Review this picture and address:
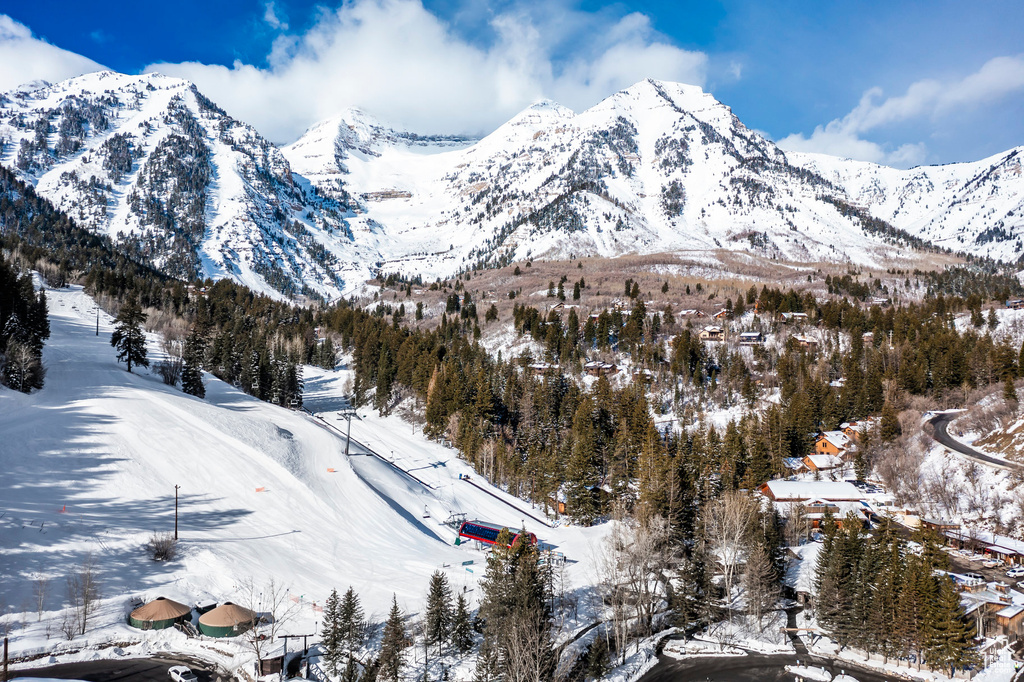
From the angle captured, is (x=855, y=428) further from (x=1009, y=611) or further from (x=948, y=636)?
(x=948, y=636)

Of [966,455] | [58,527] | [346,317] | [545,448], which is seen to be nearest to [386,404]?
[545,448]

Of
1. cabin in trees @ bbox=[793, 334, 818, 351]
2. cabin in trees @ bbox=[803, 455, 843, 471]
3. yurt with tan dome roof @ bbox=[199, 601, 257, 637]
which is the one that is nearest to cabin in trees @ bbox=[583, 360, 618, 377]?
cabin in trees @ bbox=[793, 334, 818, 351]

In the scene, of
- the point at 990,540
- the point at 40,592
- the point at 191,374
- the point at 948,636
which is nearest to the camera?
the point at 40,592

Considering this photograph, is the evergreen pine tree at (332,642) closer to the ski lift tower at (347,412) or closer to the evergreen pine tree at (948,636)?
the evergreen pine tree at (948,636)

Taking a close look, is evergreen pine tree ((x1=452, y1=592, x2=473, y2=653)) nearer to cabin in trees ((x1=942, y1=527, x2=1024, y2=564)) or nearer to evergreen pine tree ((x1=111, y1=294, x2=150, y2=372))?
cabin in trees ((x1=942, y1=527, x2=1024, y2=564))

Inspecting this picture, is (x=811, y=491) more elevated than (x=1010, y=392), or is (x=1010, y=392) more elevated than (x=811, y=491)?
(x=1010, y=392)

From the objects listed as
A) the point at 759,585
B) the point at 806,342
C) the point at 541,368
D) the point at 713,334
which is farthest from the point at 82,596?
the point at 806,342

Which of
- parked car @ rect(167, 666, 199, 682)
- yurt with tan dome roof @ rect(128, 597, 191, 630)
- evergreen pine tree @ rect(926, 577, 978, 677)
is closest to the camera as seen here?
parked car @ rect(167, 666, 199, 682)
